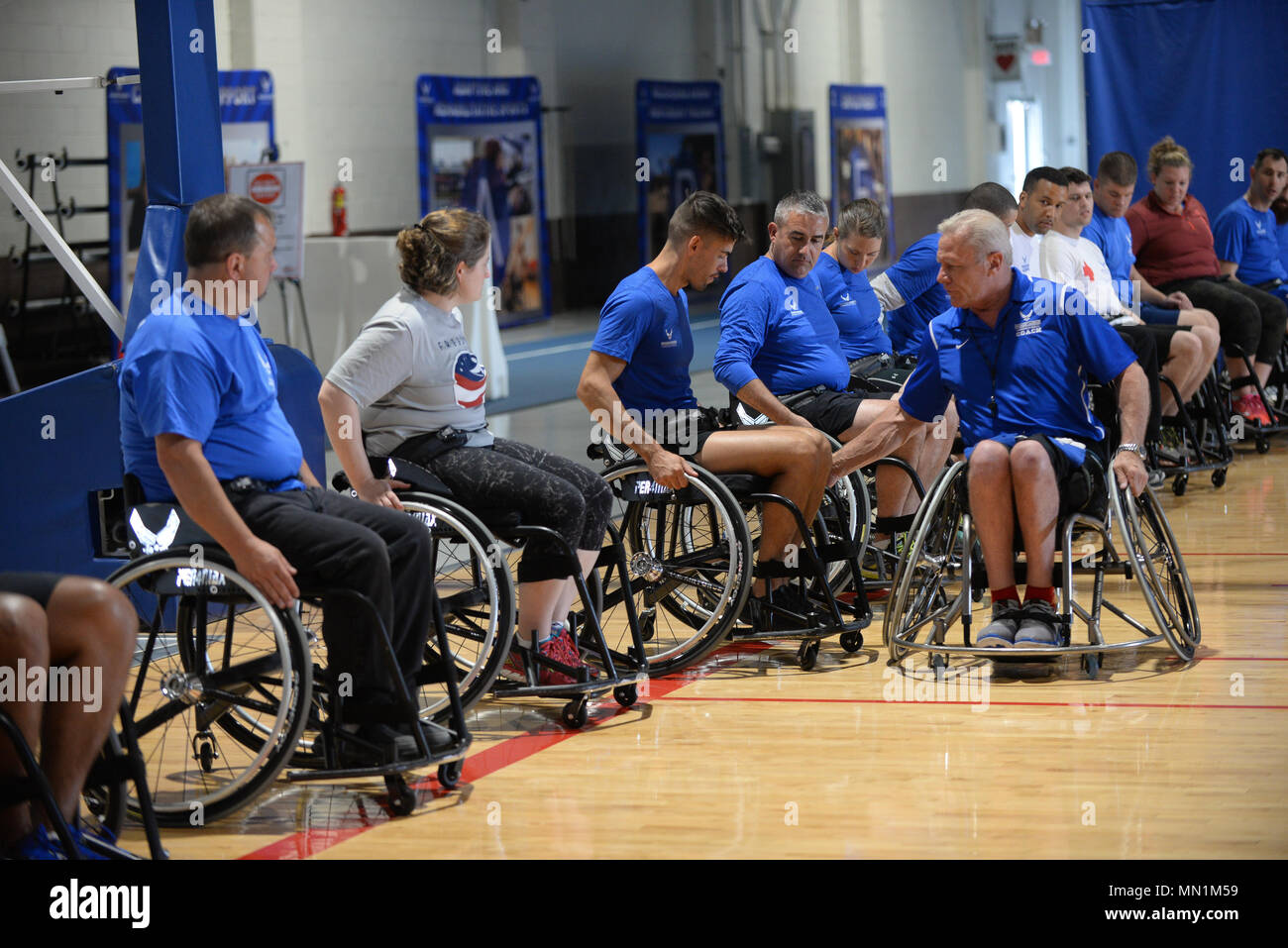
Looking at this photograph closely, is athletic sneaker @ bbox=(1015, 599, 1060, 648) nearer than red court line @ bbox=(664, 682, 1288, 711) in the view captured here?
No

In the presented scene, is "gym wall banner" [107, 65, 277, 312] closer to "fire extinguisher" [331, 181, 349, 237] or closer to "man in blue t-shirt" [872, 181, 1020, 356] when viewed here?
"fire extinguisher" [331, 181, 349, 237]

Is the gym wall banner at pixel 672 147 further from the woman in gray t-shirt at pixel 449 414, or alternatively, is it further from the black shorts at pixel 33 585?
the black shorts at pixel 33 585

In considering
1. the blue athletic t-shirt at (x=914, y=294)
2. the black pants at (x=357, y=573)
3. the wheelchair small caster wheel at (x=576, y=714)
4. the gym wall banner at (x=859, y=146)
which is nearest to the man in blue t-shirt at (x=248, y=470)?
the black pants at (x=357, y=573)

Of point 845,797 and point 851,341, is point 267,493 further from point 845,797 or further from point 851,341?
point 851,341

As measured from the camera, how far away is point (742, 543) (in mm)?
3643

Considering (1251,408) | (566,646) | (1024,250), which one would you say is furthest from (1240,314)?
(566,646)

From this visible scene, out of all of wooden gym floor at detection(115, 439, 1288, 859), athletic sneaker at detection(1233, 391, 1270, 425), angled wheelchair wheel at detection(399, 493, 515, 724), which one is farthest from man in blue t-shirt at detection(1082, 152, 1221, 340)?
angled wheelchair wheel at detection(399, 493, 515, 724)

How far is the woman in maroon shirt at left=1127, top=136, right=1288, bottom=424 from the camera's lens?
693cm

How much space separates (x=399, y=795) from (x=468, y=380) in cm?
99

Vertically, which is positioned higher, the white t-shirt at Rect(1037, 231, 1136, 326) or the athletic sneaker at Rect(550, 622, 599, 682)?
the white t-shirt at Rect(1037, 231, 1136, 326)

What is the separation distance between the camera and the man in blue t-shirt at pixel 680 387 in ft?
12.2

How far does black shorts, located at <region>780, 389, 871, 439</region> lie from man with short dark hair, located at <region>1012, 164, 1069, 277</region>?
1.58 meters

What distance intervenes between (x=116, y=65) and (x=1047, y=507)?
6001mm

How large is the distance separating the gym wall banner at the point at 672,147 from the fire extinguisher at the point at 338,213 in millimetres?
2737
